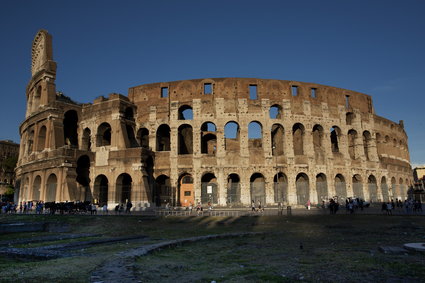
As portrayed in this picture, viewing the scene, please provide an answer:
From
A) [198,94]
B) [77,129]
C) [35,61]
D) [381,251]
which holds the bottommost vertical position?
[381,251]

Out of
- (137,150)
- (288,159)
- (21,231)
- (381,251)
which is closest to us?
(381,251)

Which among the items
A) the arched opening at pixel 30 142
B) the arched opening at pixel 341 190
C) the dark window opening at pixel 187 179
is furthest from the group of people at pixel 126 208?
the arched opening at pixel 341 190

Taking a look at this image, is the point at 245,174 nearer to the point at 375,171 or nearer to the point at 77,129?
the point at 375,171

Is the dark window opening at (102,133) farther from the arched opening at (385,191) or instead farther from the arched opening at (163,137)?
the arched opening at (385,191)

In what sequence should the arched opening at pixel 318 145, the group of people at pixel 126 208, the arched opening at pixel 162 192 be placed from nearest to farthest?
1. the group of people at pixel 126 208
2. the arched opening at pixel 162 192
3. the arched opening at pixel 318 145

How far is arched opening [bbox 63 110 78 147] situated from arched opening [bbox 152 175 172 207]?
37.6 ft

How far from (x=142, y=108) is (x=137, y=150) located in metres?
5.55

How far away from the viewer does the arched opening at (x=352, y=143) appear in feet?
109

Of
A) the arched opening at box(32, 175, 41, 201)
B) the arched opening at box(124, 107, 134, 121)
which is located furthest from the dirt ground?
the arched opening at box(32, 175, 41, 201)

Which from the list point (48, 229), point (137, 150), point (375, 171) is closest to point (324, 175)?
point (375, 171)

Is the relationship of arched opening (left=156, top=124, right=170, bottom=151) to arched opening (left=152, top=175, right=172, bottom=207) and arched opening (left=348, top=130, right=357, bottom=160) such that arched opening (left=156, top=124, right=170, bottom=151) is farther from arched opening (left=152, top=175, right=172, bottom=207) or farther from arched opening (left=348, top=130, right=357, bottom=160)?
arched opening (left=348, top=130, right=357, bottom=160)

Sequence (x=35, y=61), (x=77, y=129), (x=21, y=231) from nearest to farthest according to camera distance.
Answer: (x=21, y=231)
(x=77, y=129)
(x=35, y=61)

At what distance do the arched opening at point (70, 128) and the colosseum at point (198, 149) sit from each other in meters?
0.18

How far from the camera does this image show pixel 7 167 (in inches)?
2255
